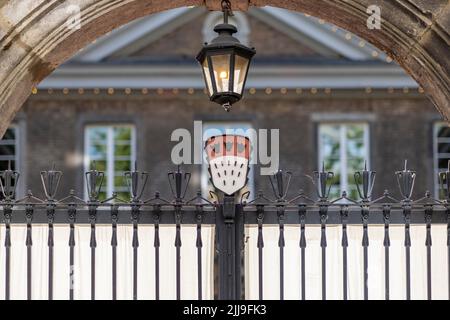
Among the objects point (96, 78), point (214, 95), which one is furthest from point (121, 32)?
point (214, 95)

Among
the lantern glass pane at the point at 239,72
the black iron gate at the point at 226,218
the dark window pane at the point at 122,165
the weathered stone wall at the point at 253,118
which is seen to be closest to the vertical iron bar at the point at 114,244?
the black iron gate at the point at 226,218

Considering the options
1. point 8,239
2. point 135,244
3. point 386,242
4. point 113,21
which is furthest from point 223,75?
point 8,239

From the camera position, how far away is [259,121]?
22734 mm

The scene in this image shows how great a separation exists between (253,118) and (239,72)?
544 inches

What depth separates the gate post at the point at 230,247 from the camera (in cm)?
852

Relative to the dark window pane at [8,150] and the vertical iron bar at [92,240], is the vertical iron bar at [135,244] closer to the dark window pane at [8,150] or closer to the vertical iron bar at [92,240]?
the vertical iron bar at [92,240]

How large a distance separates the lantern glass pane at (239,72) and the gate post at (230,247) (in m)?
0.80

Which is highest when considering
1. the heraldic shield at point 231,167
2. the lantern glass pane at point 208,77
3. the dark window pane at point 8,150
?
the dark window pane at point 8,150

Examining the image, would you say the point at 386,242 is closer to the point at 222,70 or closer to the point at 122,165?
the point at 222,70

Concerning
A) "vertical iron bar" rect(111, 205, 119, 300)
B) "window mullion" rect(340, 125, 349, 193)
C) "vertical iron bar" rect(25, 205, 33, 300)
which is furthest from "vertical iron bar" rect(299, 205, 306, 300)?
"window mullion" rect(340, 125, 349, 193)

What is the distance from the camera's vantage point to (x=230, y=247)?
858 centimetres

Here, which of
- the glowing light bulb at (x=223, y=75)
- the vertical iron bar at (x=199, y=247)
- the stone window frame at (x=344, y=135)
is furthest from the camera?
the stone window frame at (x=344, y=135)

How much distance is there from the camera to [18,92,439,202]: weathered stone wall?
74.3 ft
